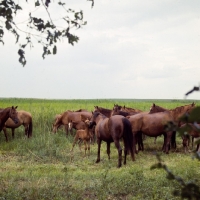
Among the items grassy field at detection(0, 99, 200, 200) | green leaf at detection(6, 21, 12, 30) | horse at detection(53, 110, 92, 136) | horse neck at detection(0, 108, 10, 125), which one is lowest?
grassy field at detection(0, 99, 200, 200)

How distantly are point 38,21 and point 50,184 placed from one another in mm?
3435

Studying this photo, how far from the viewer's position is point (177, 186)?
24.0 ft

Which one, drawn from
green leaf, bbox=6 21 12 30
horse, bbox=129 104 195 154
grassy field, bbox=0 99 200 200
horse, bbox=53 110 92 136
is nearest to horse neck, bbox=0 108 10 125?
grassy field, bbox=0 99 200 200

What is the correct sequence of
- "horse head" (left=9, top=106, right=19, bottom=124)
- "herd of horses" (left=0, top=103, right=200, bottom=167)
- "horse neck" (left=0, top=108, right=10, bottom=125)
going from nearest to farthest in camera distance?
"herd of horses" (left=0, top=103, right=200, bottom=167) < "horse neck" (left=0, top=108, right=10, bottom=125) < "horse head" (left=9, top=106, right=19, bottom=124)

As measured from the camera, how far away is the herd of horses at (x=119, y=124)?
10.7 metres

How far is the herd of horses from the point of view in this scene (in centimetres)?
1073

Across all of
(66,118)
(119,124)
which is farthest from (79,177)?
(66,118)

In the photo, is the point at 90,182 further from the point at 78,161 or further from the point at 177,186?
the point at 78,161

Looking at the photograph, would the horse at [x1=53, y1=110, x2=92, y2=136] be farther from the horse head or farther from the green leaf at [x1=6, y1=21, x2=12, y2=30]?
the green leaf at [x1=6, y1=21, x2=12, y2=30]

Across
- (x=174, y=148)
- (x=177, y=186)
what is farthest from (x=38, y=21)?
(x=174, y=148)

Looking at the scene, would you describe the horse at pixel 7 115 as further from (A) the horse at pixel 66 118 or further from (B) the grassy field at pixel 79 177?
(A) the horse at pixel 66 118

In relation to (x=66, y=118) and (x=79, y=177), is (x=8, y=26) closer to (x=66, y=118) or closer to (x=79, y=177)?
(x=79, y=177)

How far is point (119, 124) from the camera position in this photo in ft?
34.9

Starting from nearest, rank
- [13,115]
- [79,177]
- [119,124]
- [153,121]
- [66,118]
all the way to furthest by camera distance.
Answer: [79,177], [119,124], [13,115], [153,121], [66,118]
